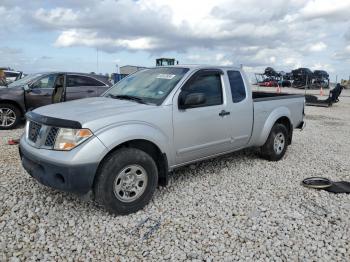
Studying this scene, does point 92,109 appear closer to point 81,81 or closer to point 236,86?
point 236,86

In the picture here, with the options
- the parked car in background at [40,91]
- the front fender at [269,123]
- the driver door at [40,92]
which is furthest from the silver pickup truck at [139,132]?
the driver door at [40,92]

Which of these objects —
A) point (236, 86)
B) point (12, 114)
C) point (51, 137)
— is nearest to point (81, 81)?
point (12, 114)

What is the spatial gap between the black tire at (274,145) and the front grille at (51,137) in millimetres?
3759

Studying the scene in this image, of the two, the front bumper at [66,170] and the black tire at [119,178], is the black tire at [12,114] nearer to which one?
the front bumper at [66,170]

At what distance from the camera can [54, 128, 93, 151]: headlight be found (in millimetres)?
3303

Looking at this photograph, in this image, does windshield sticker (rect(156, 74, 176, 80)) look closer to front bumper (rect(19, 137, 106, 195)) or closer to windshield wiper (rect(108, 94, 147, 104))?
windshield wiper (rect(108, 94, 147, 104))

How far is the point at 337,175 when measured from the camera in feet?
17.4

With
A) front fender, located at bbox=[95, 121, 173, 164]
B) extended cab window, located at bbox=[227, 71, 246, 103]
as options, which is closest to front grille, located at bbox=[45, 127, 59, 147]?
front fender, located at bbox=[95, 121, 173, 164]

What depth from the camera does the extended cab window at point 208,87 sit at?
4.46m

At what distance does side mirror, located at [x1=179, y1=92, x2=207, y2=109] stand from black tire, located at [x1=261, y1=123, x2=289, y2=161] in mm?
2211

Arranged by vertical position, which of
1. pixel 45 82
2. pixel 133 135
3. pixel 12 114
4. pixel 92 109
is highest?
pixel 45 82

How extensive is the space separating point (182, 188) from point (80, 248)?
181 cm

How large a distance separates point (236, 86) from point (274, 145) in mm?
1509

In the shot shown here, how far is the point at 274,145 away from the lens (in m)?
5.89
